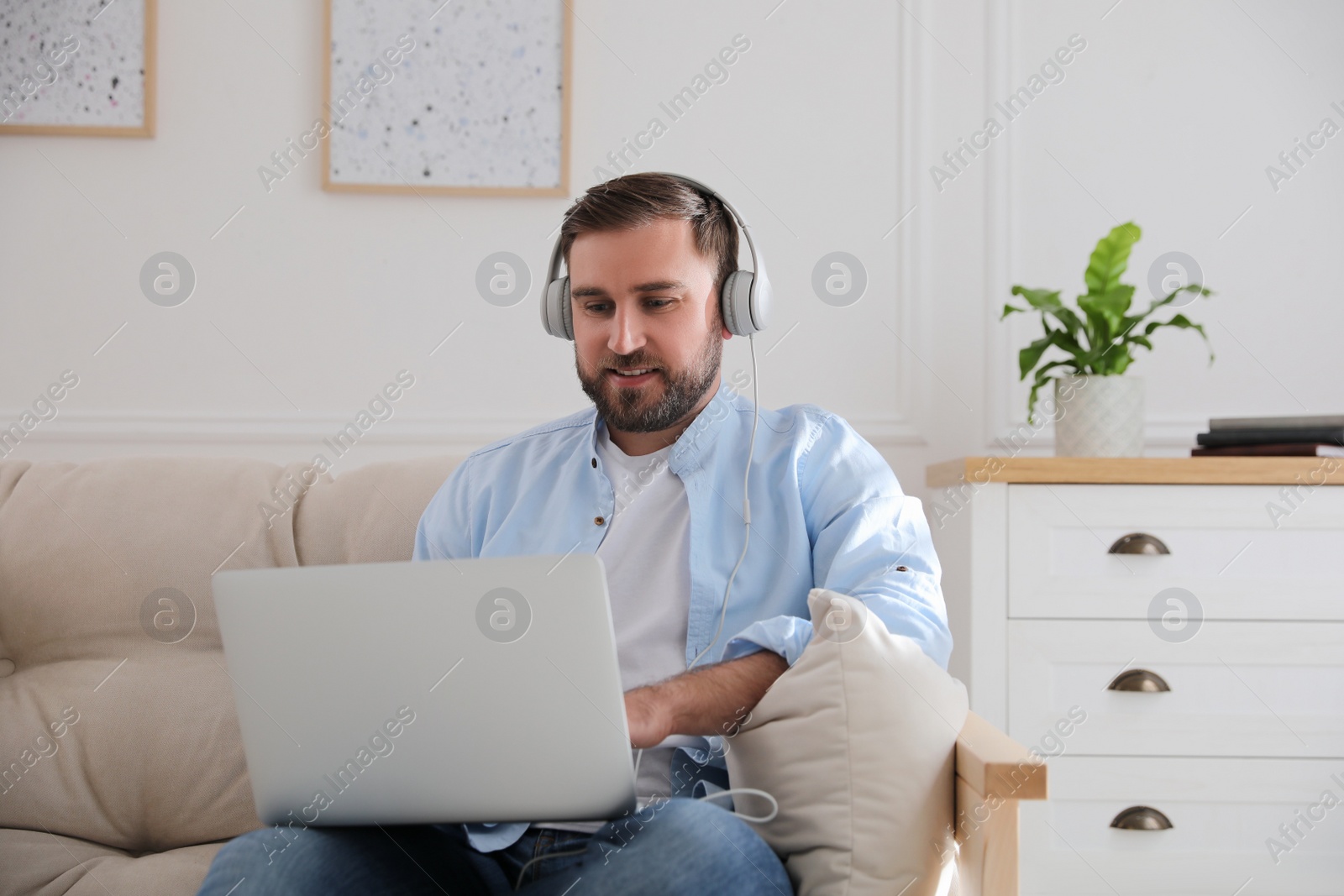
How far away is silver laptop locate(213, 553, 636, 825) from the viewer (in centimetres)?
80

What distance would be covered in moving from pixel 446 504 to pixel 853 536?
0.58 meters

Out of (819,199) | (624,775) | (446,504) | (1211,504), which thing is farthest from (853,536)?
(819,199)

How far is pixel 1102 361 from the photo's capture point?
1.80 meters

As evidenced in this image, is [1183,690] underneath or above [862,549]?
underneath

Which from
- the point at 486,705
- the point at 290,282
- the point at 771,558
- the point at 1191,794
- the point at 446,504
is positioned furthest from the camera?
the point at 290,282

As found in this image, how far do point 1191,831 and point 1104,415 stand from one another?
69cm

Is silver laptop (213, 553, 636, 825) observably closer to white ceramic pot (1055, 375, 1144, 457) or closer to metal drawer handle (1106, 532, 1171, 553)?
metal drawer handle (1106, 532, 1171, 553)

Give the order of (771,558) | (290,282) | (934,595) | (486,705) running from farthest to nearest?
(290,282), (771,558), (934,595), (486,705)

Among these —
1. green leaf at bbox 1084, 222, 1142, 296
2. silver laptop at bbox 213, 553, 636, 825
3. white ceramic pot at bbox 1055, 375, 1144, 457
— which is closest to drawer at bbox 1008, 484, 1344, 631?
white ceramic pot at bbox 1055, 375, 1144, 457

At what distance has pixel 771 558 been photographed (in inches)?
49.3

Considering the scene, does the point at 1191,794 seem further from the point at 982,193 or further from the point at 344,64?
the point at 344,64

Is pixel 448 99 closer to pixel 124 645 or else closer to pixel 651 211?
pixel 651 211

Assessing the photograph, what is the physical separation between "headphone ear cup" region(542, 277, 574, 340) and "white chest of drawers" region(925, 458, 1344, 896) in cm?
71

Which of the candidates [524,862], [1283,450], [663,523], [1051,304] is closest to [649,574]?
[663,523]
